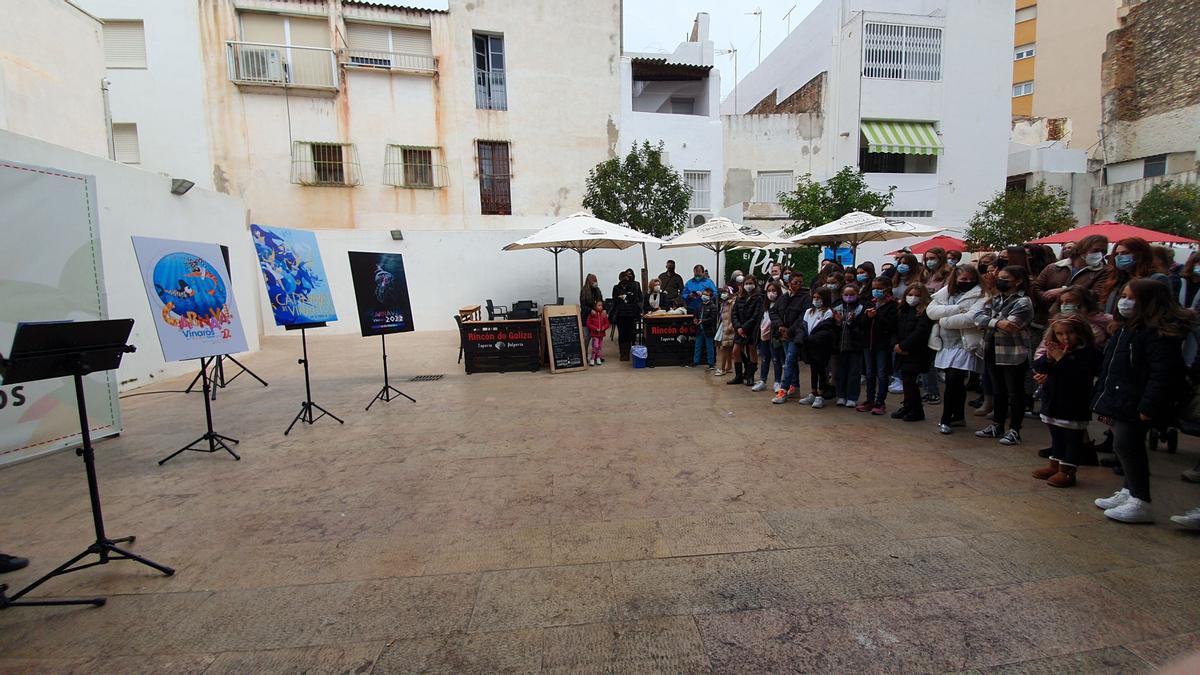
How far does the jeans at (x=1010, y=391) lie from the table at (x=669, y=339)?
4.92m

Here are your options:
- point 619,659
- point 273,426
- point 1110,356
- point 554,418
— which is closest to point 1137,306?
point 1110,356

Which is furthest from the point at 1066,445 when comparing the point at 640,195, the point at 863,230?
the point at 640,195

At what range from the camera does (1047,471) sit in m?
4.39

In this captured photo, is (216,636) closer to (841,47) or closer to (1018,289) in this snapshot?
(1018,289)

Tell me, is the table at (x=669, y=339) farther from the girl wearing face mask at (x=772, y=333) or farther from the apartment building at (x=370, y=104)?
the apartment building at (x=370, y=104)

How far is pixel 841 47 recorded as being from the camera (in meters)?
20.9

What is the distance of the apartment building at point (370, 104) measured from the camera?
54.8 feet

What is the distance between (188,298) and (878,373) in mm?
7704

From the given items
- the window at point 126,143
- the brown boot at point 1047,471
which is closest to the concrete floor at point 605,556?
the brown boot at point 1047,471

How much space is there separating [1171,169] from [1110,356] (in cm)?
2894

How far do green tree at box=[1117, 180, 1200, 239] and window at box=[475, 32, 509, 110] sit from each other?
2336cm

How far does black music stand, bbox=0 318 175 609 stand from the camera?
287 centimetres

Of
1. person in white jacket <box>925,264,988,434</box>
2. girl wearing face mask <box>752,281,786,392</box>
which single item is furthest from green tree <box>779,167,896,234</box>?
person in white jacket <box>925,264,988,434</box>

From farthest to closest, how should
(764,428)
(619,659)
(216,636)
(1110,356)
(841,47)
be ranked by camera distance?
(841,47)
(764,428)
(1110,356)
(216,636)
(619,659)
